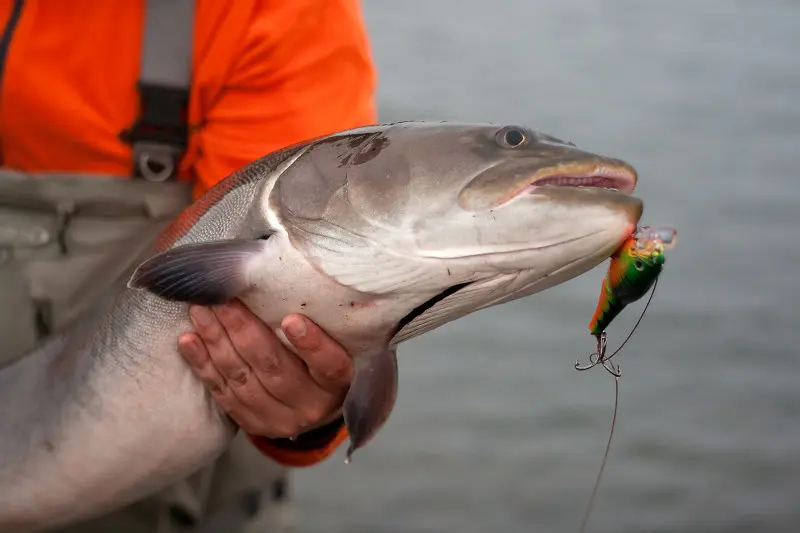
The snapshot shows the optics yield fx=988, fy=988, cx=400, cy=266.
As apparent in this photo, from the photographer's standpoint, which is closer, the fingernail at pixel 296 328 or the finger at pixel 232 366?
the fingernail at pixel 296 328

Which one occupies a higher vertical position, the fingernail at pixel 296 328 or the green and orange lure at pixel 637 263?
the green and orange lure at pixel 637 263

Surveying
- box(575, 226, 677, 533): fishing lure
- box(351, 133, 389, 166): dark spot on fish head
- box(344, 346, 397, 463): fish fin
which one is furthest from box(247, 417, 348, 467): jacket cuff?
box(575, 226, 677, 533): fishing lure

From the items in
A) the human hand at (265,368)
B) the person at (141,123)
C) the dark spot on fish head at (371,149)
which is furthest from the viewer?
the person at (141,123)

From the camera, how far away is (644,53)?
8227mm

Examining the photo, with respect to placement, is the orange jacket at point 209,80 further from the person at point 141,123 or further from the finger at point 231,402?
the finger at point 231,402

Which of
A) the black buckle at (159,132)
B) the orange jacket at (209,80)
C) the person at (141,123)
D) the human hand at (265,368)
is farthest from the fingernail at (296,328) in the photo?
the black buckle at (159,132)

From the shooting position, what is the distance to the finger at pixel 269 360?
1.85 m

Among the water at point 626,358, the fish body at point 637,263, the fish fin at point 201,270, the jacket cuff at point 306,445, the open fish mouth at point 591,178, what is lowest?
the water at point 626,358

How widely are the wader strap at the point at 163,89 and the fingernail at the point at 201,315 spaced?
2.19 ft

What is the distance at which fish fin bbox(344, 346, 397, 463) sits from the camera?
1.75 meters

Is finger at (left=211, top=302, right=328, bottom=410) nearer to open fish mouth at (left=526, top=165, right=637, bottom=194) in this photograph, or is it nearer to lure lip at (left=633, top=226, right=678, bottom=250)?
open fish mouth at (left=526, top=165, right=637, bottom=194)

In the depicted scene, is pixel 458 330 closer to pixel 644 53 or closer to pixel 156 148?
pixel 156 148

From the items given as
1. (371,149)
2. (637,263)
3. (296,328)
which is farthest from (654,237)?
(296,328)

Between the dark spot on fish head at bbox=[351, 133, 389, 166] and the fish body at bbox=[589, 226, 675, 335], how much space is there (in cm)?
44
